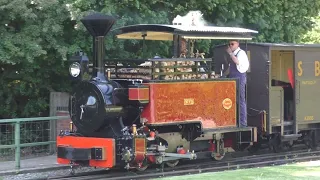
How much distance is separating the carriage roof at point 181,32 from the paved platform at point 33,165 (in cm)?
292

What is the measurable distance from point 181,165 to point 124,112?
2.12 meters

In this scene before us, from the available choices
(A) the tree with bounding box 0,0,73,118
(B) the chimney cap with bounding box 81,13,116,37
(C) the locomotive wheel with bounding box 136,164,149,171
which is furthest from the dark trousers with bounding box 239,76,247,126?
(A) the tree with bounding box 0,0,73,118

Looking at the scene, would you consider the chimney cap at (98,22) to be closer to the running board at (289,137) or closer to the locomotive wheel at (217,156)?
the locomotive wheel at (217,156)

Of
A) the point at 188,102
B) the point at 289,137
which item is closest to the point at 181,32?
the point at 188,102

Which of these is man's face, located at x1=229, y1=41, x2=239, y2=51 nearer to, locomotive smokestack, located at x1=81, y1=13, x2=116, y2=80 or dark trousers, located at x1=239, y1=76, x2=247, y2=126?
dark trousers, located at x1=239, y1=76, x2=247, y2=126

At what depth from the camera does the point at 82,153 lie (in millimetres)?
10398

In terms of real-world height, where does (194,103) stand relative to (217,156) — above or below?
above

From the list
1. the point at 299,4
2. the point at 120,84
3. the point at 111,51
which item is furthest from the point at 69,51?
the point at 299,4

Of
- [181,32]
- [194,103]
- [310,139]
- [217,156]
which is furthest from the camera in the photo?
[310,139]

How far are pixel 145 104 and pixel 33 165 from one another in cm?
298

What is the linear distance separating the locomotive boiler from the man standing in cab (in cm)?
43

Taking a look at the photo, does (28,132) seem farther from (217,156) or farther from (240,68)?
(240,68)

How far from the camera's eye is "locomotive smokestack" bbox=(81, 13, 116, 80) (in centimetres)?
1039

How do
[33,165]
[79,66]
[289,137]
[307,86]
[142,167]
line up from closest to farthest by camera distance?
[79,66]
[142,167]
[33,165]
[289,137]
[307,86]
